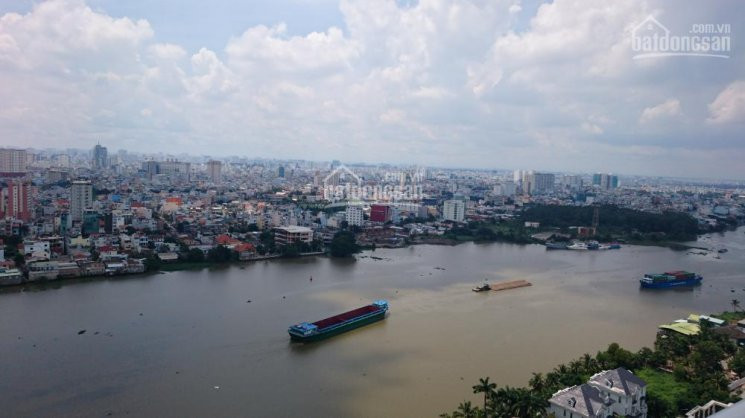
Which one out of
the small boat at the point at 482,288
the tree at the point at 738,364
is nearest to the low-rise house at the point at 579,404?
the tree at the point at 738,364

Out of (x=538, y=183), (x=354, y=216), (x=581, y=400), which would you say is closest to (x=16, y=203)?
(x=354, y=216)

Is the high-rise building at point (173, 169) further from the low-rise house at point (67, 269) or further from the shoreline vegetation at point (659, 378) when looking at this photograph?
the shoreline vegetation at point (659, 378)

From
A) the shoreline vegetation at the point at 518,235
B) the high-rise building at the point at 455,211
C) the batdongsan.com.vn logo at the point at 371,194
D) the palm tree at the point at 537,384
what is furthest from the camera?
the batdongsan.com.vn logo at the point at 371,194

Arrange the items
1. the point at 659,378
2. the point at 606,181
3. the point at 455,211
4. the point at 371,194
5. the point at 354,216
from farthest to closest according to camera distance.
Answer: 1. the point at 606,181
2. the point at 371,194
3. the point at 455,211
4. the point at 354,216
5. the point at 659,378

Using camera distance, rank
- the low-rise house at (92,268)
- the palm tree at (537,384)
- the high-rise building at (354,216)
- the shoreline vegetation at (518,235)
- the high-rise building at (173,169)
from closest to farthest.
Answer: the palm tree at (537,384) < the low-rise house at (92,268) < the shoreline vegetation at (518,235) < the high-rise building at (354,216) < the high-rise building at (173,169)

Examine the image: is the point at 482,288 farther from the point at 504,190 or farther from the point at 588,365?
the point at 504,190

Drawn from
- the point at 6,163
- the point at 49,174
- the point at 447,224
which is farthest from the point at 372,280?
the point at 6,163
